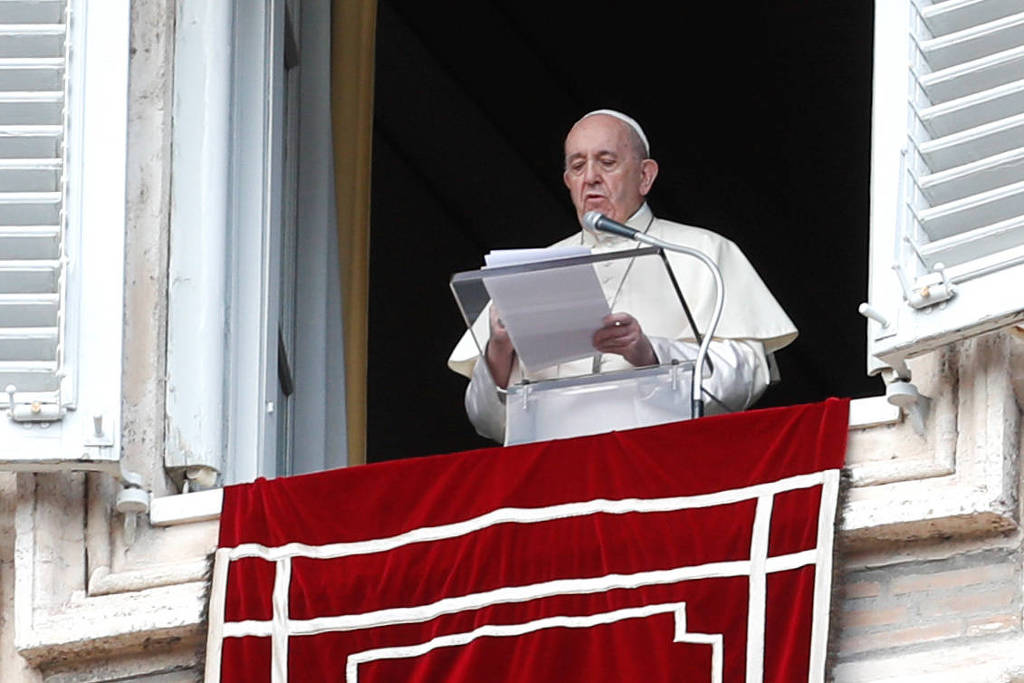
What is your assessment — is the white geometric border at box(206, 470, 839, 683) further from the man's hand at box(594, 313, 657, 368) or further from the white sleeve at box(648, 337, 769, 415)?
the white sleeve at box(648, 337, 769, 415)

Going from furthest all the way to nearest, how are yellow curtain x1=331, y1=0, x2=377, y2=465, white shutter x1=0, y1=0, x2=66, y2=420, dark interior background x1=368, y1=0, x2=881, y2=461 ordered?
1. dark interior background x1=368, y1=0, x2=881, y2=461
2. yellow curtain x1=331, y1=0, x2=377, y2=465
3. white shutter x1=0, y1=0, x2=66, y2=420

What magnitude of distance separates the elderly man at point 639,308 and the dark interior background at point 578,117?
269 centimetres

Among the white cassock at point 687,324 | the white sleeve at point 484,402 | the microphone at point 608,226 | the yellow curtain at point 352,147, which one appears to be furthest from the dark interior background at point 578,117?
the microphone at point 608,226

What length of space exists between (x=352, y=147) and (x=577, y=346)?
156 centimetres

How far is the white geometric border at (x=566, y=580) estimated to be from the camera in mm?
5133

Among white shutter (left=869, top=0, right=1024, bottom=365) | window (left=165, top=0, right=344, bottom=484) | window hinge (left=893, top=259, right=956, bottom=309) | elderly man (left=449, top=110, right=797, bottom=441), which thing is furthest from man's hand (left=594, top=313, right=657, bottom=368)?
window (left=165, top=0, right=344, bottom=484)

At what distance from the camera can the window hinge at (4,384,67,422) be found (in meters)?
5.55

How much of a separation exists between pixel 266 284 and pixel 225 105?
38cm

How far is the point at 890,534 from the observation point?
520cm

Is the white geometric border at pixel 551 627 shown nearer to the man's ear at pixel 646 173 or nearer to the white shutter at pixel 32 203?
the white shutter at pixel 32 203

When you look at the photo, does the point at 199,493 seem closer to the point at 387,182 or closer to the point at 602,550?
the point at 602,550

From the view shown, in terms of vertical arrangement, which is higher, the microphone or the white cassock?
the microphone

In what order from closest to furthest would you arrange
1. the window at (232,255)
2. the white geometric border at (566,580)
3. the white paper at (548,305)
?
the white geometric border at (566,580) < the white paper at (548,305) < the window at (232,255)

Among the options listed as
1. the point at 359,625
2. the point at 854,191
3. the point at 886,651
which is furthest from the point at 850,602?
the point at 854,191
